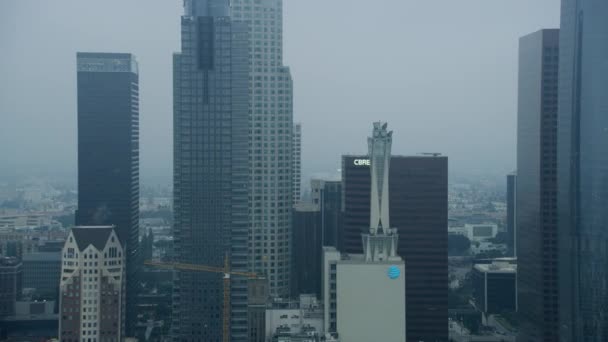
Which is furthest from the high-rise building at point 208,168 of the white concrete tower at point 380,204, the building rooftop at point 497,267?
the building rooftop at point 497,267

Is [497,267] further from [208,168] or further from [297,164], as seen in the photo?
[208,168]

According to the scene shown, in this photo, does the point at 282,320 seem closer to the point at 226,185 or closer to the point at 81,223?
the point at 226,185

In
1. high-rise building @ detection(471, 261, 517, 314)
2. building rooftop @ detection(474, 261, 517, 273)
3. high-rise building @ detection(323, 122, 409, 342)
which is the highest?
high-rise building @ detection(323, 122, 409, 342)

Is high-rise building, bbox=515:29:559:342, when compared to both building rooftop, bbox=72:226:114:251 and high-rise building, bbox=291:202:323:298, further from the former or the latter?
building rooftop, bbox=72:226:114:251

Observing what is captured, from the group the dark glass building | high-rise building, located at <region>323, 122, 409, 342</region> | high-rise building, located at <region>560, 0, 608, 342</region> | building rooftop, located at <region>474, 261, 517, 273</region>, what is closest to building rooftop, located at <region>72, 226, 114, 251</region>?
the dark glass building

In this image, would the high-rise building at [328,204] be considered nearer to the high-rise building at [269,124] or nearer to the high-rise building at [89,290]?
the high-rise building at [269,124]
